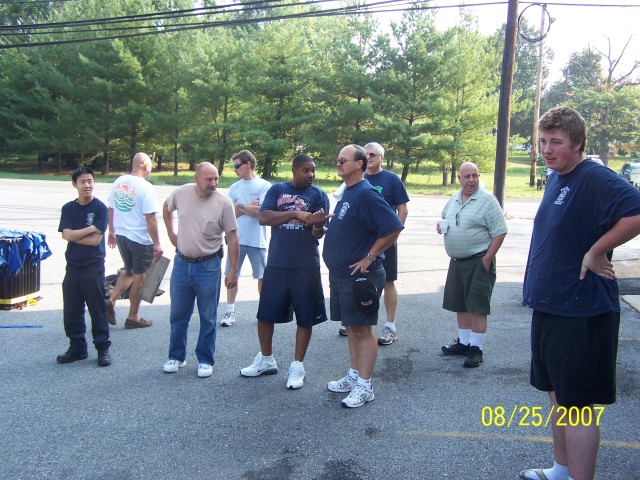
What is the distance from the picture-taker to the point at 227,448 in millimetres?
3789

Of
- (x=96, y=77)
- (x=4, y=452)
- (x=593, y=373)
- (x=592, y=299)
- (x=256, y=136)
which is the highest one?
(x=96, y=77)

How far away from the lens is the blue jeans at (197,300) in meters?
5.13

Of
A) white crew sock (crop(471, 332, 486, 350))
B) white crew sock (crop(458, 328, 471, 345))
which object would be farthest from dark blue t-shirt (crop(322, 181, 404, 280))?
white crew sock (crop(458, 328, 471, 345))

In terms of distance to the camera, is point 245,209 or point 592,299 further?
point 245,209

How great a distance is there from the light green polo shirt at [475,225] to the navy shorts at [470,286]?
128mm

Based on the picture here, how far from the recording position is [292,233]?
4.86 meters

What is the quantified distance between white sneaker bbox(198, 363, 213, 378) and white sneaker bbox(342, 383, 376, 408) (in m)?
1.29

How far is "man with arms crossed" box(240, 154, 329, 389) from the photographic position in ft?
15.9

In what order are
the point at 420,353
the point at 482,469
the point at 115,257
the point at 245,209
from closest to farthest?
the point at 482,469 → the point at 420,353 → the point at 245,209 → the point at 115,257

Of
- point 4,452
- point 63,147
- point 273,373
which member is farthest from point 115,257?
point 63,147

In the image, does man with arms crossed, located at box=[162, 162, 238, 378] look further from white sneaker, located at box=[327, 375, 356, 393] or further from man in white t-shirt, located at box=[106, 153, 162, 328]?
man in white t-shirt, located at box=[106, 153, 162, 328]

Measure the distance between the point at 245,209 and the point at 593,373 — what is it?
14.5ft

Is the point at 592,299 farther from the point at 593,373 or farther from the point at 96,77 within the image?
the point at 96,77

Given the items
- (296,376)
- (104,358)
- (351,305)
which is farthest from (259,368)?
(104,358)
